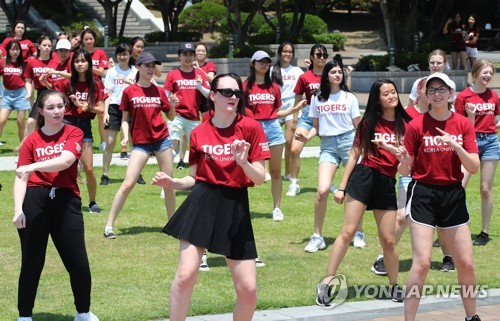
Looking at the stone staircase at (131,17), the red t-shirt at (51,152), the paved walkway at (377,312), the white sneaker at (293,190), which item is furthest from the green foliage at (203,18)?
the red t-shirt at (51,152)

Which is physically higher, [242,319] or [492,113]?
[492,113]

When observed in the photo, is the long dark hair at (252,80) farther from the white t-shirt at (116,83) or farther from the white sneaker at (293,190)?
the white t-shirt at (116,83)

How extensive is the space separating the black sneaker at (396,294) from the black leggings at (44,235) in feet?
8.87

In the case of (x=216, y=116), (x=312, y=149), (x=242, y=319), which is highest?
(x=216, y=116)

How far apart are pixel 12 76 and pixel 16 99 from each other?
411mm

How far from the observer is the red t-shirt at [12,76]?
17.2 m

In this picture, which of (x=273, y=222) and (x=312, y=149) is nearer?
(x=273, y=222)

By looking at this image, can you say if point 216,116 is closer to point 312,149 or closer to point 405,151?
point 405,151

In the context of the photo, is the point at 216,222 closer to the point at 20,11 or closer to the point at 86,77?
the point at 86,77

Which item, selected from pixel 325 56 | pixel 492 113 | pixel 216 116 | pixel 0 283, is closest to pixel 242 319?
pixel 216 116

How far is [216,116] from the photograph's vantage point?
7043 mm

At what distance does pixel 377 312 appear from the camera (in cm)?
830

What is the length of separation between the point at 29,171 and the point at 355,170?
296 centimetres

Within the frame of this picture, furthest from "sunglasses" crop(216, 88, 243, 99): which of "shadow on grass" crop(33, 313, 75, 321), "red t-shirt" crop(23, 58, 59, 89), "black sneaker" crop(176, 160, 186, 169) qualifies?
"red t-shirt" crop(23, 58, 59, 89)
